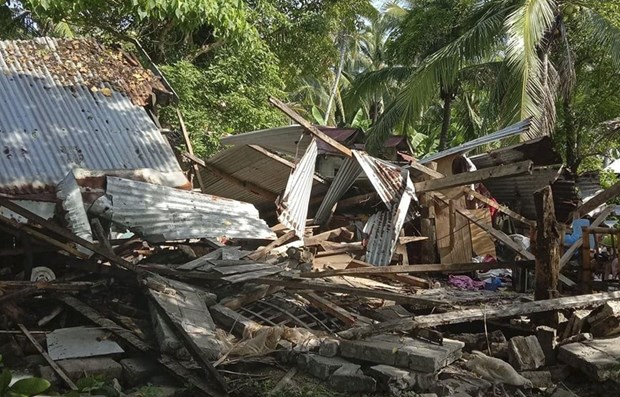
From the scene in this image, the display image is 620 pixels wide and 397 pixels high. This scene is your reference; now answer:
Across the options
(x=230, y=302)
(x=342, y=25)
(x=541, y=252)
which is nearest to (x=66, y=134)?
(x=230, y=302)

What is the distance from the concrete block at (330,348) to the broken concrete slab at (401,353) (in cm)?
5

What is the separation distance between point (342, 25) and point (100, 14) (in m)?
6.95

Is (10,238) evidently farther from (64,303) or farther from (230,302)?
(230,302)

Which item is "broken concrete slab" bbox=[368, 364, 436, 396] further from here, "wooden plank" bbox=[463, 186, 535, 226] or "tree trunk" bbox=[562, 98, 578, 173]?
"tree trunk" bbox=[562, 98, 578, 173]

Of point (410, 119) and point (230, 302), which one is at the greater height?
point (410, 119)

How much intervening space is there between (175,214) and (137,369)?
1.96 m

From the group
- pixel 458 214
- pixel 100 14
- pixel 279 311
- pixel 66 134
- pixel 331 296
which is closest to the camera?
pixel 279 311

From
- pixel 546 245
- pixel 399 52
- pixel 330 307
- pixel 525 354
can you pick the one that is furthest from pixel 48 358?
pixel 399 52

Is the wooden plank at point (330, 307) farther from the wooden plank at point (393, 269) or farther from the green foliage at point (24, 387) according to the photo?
the green foliage at point (24, 387)

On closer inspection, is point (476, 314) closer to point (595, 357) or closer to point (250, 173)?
point (595, 357)

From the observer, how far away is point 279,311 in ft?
20.4

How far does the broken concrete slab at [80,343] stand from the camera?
4.93 meters

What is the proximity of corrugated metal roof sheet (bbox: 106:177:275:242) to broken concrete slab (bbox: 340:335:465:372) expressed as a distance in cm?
200

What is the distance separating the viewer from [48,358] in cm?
481
